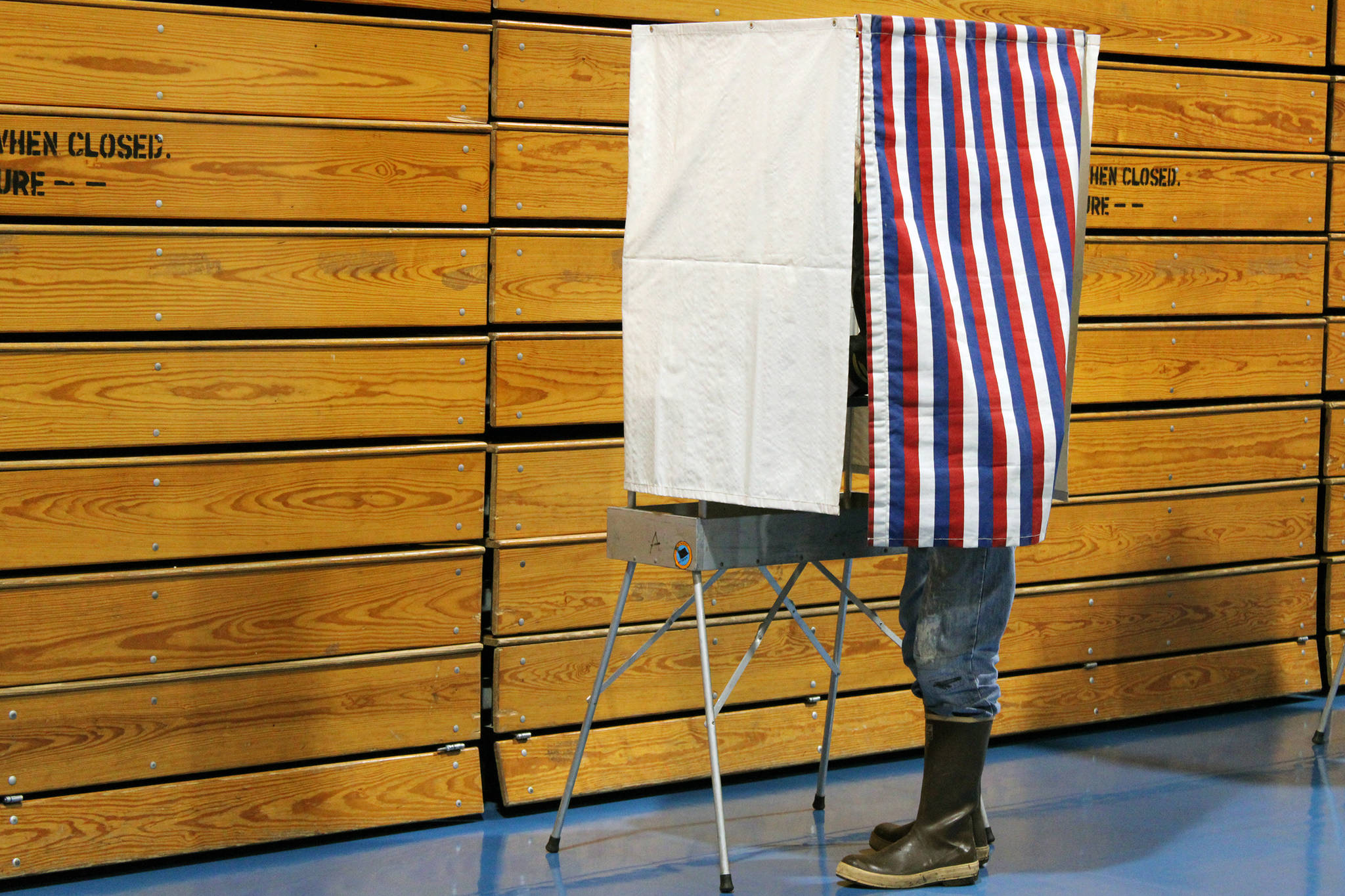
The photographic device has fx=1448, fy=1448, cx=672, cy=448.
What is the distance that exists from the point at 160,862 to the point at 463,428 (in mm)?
1295

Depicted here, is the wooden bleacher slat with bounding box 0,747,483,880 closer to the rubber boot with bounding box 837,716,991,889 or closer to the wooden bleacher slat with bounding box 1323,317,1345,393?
the rubber boot with bounding box 837,716,991,889

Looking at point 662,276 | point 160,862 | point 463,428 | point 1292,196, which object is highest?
point 1292,196

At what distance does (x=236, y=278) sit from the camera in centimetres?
353

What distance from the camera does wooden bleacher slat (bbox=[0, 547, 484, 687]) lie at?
338 cm

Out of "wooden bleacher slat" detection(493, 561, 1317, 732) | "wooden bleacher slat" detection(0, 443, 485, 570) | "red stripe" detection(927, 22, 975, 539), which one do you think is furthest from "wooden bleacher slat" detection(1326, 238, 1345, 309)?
"wooden bleacher slat" detection(0, 443, 485, 570)

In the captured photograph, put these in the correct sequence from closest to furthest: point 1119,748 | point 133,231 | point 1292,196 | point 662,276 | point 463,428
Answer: point 662,276 < point 133,231 < point 463,428 < point 1119,748 < point 1292,196

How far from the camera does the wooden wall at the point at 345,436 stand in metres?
3.38

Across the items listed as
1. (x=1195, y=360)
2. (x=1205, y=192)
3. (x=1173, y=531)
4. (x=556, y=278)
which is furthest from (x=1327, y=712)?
(x=556, y=278)

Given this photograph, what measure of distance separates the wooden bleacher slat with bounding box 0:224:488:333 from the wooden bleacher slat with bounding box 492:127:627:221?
17cm

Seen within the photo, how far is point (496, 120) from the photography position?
3814 mm

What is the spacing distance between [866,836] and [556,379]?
1444mm

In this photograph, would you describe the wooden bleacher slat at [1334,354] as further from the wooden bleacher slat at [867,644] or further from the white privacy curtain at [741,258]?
the white privacy curtain at [741,258]

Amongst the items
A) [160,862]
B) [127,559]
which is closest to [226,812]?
[160,862]

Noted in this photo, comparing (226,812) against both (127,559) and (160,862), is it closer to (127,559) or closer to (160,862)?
(160,862)
